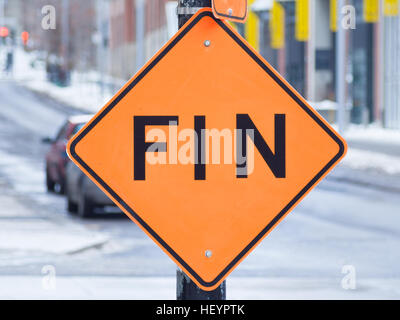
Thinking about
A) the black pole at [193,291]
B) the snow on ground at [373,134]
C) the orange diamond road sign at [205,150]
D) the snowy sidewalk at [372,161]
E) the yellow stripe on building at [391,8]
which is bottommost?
the snow on ground at [373,134]

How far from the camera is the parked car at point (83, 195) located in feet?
51.8

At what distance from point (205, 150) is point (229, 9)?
0.53 m

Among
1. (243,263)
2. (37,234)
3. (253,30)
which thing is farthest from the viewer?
(253,30)

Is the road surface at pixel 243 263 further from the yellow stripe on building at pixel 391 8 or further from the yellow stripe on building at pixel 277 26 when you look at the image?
the yellow stripe on building at pixel 277 26

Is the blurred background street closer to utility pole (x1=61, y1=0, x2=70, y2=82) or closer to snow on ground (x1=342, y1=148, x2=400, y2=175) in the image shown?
snow on ground (x1=342, y1=148, x2=400, y2=175)

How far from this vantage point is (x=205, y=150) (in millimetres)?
3824

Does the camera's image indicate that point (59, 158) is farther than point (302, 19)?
No

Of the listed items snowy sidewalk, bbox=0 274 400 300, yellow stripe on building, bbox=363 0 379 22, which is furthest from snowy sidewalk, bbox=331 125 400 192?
snowy sidewalk, bbox=0 274 400 300

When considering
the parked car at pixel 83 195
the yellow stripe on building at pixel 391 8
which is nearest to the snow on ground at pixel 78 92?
the yellow stripe on building at pixel 391 8

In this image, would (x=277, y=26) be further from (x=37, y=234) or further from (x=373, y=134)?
(x=37, y=234)

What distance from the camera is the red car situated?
18703 millimetres

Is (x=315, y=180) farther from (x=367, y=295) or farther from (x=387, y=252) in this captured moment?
(x=387, y=252)

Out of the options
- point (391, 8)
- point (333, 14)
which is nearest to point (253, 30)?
point (333, 14)

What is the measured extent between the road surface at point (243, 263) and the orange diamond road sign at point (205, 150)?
5.02 metres
